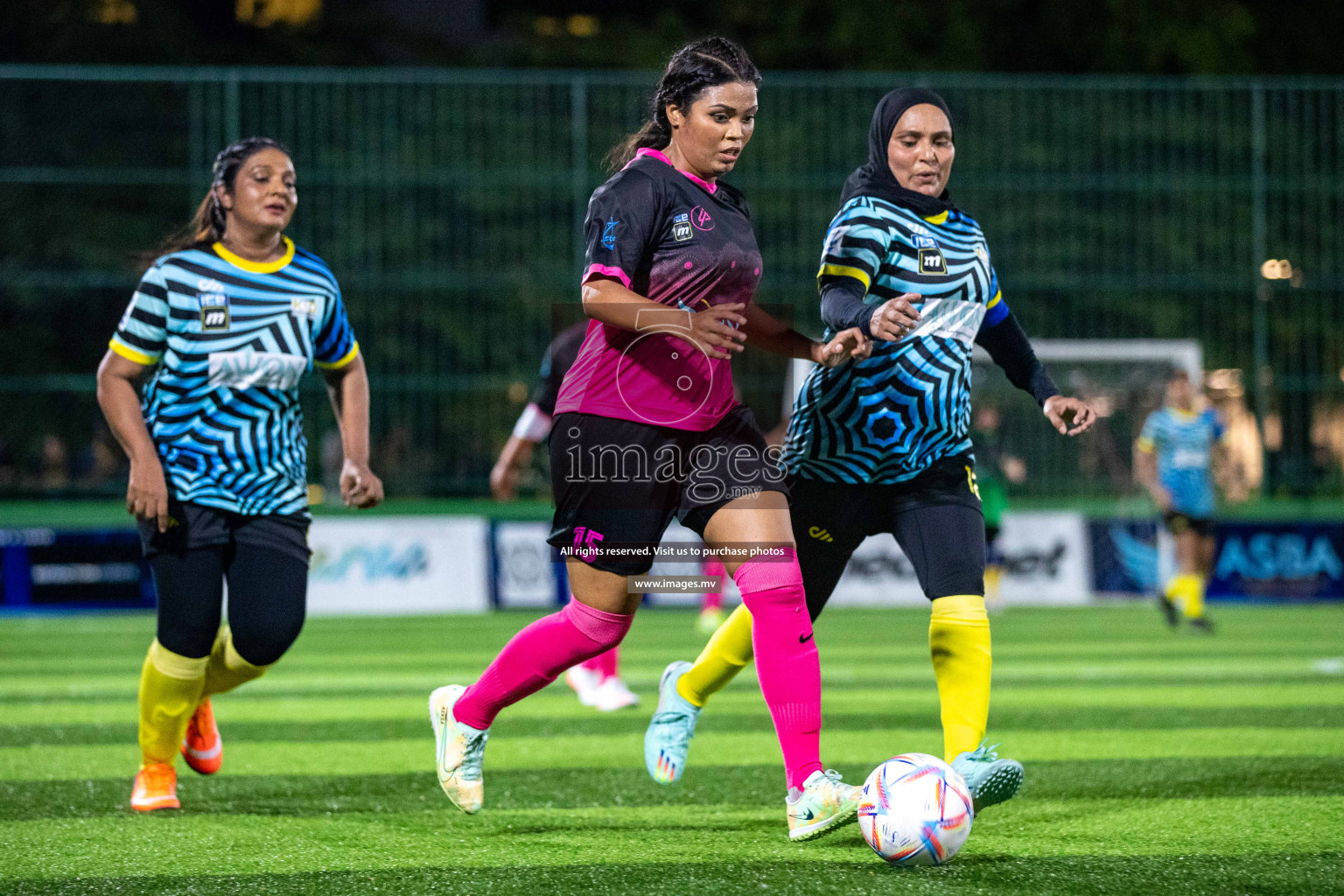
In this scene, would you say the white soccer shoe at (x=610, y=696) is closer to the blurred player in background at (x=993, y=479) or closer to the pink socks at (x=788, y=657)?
the pink socks at (x=788, y=657)

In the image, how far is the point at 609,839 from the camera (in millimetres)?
4734

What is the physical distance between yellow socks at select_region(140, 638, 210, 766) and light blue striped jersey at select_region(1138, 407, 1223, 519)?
10621 millimetres

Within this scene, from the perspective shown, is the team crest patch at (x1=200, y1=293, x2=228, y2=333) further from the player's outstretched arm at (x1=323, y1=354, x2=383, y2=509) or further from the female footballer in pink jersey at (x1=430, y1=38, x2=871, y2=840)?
the female footballer in pink jersey at (x1=430, y1=38, x2=871, y2=840)

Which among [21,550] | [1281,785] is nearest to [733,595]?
[21,550]

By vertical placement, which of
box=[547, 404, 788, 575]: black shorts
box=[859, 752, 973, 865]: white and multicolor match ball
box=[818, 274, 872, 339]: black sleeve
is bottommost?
box=[859, 752, 973, 865]: white and multicolor match ball

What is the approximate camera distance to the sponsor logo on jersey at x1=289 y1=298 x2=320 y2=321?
5367 millimetres

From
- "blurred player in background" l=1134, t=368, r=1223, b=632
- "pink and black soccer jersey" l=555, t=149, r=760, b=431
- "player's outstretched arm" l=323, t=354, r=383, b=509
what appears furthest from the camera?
"blurred player in background" l=1134, t=368, r=1223, b=632

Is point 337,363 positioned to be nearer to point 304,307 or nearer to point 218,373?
point 304,307

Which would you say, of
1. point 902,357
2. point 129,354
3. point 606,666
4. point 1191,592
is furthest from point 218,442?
point 1191,592

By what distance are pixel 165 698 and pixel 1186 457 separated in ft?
35.6

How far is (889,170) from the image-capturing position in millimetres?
4996

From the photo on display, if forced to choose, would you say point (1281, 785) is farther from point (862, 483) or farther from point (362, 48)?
point (362, 48)

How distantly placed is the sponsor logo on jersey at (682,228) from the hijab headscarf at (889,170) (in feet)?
2.45

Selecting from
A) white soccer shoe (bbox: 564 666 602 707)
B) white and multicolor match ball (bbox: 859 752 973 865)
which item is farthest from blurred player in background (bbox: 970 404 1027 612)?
white and multicolor match ball (bbox: 859 752 973 865)
